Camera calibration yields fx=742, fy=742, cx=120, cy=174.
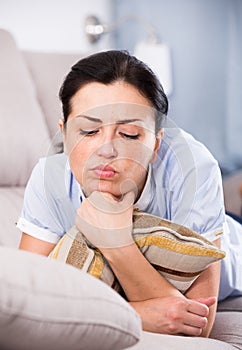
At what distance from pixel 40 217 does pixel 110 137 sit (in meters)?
0.29

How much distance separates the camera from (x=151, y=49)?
3178 mm

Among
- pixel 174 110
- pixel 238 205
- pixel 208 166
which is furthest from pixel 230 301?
pixel 174 110

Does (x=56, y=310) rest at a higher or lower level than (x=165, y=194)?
higher

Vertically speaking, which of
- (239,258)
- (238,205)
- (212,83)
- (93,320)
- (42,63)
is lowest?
(238,205)

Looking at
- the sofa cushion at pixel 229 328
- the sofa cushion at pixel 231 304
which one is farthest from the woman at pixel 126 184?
the sofa cushion at pixel 231 304

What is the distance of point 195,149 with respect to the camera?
1.48m

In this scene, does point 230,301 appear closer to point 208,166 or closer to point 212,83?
point 208,166

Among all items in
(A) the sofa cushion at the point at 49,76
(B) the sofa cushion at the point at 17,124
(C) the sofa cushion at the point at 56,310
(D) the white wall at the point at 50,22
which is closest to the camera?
(C) the sofa cushion at the point at 56,310

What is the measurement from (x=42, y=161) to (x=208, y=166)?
1.10 ft

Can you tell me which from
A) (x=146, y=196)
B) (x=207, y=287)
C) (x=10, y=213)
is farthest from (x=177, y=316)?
(x=10, y=213)

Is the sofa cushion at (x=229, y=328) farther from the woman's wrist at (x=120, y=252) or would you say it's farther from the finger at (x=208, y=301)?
the woman's wrist at (x=120, y=252)

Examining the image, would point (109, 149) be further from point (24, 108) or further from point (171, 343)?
point (24, 108)

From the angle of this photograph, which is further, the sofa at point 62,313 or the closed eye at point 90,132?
the closed eye at point 90,132

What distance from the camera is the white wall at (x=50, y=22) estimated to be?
114 inches
